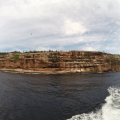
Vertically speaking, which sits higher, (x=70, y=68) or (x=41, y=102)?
(x=70, y=68)

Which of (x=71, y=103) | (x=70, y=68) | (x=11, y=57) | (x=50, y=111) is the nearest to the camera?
(x=50, y=111)

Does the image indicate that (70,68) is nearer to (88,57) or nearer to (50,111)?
(88,57)

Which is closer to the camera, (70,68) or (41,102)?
(41,102)

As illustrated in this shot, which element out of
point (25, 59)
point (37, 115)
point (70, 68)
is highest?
point (25, 59)

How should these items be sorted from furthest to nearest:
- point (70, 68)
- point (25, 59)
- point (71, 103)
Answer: point (25, 59)
point (70, 68)
point (71, 103)

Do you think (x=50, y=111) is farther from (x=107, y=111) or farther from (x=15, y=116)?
(x=107, y=111)

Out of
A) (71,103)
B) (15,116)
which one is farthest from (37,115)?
(71,103)

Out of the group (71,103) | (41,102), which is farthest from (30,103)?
(71,103)
